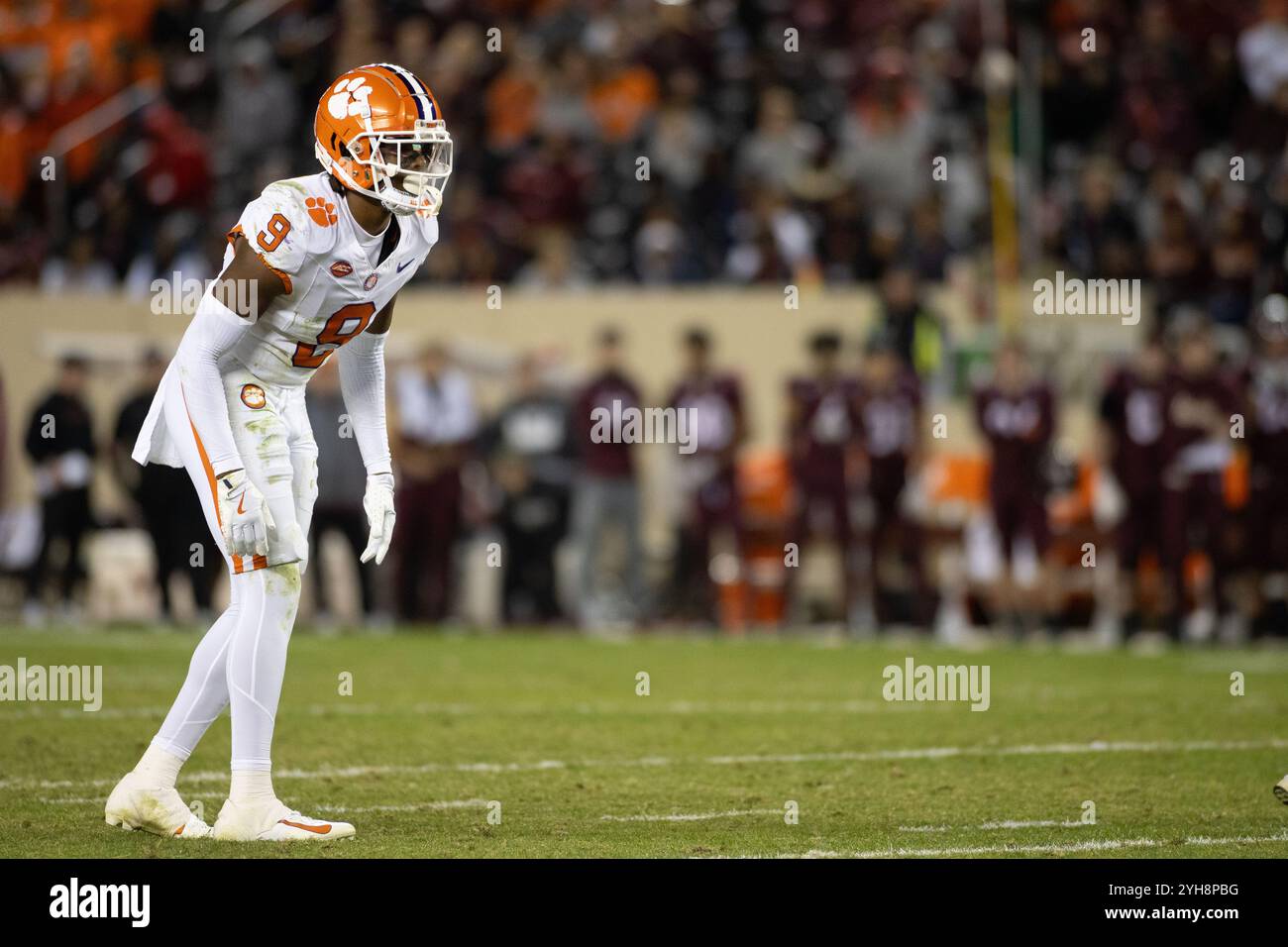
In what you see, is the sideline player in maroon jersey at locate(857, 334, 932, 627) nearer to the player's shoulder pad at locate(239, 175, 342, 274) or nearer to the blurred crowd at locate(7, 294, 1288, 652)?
the blurred crowd at locate(7, 294, 1288, 652)

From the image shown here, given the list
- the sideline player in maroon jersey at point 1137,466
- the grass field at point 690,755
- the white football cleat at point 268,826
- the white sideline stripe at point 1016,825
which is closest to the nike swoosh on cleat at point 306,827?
the white football cleat at point 268,826

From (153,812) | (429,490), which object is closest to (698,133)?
(429,490)

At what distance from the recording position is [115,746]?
320 inches

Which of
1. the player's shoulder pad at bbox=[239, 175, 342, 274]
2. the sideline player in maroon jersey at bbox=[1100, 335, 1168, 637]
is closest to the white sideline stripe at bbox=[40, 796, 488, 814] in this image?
the player's shoulder pad at bbox=[239, 175, 342, 274]

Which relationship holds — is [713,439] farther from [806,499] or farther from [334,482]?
[334,482]

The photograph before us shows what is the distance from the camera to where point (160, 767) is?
20.6 feet

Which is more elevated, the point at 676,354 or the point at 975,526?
the point at 676,354

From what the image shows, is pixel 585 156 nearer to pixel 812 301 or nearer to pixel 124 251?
pixel 812 301

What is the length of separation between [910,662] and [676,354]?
487 centimetres

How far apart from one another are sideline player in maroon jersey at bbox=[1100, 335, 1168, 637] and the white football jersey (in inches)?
360

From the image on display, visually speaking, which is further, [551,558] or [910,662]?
[551,558]

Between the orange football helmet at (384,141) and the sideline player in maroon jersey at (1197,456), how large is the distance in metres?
9.40

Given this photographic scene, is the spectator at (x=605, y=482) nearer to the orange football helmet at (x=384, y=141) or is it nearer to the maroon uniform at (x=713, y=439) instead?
the maroon uniform at (x=713, y=439)
